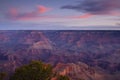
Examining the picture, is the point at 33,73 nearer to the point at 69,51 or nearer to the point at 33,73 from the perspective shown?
the point at 33,73

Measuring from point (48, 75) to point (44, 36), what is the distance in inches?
5806

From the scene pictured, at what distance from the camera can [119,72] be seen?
85062mm

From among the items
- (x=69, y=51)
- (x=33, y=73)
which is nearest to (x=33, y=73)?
(x=33, y=73)

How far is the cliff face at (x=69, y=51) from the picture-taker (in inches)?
3179

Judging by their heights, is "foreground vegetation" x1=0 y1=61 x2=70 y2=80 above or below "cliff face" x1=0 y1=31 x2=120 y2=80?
above

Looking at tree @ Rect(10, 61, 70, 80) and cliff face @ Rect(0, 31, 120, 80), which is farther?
cliff face @ Rect(0, 31, 120, 80)

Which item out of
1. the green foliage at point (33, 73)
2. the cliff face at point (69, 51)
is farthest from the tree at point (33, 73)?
the cliff face at point (69, 51)

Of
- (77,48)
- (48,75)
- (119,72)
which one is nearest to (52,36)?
(77,48)

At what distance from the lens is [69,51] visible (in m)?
135

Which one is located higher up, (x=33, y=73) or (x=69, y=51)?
(x=33, y=73)

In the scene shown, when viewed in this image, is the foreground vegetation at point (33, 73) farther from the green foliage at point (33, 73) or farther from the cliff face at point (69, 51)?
the cliff face at point (69, 51)

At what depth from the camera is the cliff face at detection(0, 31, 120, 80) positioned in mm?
80750

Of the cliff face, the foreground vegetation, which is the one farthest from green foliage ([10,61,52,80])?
the cliff face

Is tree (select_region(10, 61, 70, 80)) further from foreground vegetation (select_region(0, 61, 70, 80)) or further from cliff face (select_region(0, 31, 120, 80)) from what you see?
cliff face (select_region(0, 31, 120, 80))
